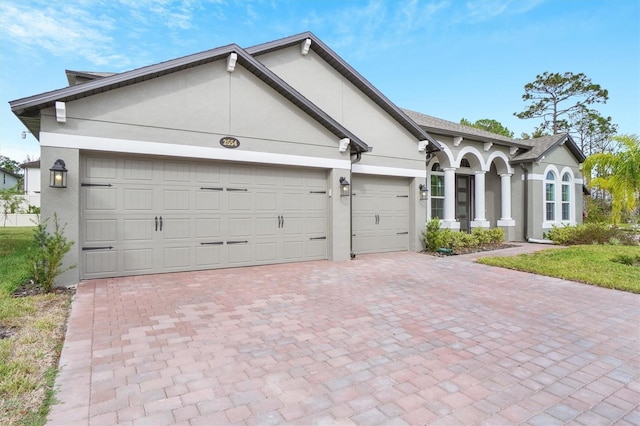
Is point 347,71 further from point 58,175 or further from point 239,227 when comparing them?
point 58,175

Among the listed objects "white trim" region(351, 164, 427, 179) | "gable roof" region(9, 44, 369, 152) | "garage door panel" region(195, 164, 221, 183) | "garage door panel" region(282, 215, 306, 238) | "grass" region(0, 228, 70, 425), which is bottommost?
"grass" region(0, 228, 70, 425)

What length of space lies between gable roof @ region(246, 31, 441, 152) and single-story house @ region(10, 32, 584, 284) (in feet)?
0.14

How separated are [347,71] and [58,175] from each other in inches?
314

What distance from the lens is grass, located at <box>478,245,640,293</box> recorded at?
6.98 m

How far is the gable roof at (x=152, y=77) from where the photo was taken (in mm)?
6098

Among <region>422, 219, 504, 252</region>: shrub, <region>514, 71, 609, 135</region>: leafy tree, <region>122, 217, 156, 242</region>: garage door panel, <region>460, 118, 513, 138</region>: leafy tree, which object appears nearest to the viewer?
<region>122, 217, 156, 242</region>: garage door panel

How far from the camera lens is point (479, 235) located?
12469 mm

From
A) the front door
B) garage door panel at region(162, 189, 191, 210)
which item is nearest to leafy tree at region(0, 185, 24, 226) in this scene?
garage door panel at region(162, 189, 191, 210)

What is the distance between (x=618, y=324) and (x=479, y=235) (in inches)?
316

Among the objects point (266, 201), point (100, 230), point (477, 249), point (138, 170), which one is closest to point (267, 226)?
point (266, 201)

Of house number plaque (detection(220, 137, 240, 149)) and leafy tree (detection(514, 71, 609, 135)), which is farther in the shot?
leafy tree (detection(514, 71, 609, 135))

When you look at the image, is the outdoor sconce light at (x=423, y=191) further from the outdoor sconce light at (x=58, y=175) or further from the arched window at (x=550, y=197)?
the outdoor sconce light at (x=58, y=175)

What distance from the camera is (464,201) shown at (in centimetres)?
1489

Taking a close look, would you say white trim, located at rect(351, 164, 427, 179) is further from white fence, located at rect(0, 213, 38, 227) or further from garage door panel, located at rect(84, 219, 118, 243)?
white fence, located at rect(0, 213, 38, 227)
